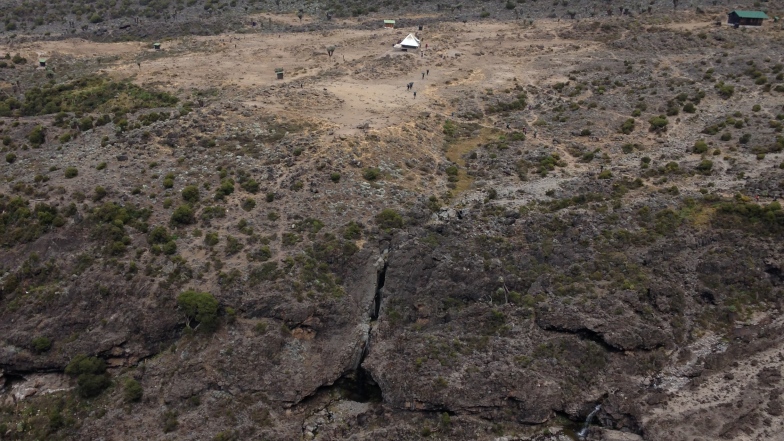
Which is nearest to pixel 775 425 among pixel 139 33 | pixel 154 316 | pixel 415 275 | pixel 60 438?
pixel 415 275

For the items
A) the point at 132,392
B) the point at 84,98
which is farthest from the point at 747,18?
the point at 132,392

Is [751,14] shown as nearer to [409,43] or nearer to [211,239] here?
[409,43]

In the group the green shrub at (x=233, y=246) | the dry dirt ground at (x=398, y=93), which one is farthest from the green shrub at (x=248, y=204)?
the green shrub at (x=233, y=246)

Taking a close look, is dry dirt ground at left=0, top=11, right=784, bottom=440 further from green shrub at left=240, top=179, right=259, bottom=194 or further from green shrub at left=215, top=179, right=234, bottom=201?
green shrub at left=215, top=179, right=234, bottom=201

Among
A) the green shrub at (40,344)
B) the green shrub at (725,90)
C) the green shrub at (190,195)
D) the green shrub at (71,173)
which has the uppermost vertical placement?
the green shrub at (725,90)

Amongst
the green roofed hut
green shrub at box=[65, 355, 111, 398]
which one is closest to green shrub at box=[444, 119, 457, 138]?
green shrub at box=[65, 355, 111, 398]

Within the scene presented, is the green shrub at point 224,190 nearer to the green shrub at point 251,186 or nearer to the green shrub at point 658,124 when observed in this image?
the green shrub at point 251,186
